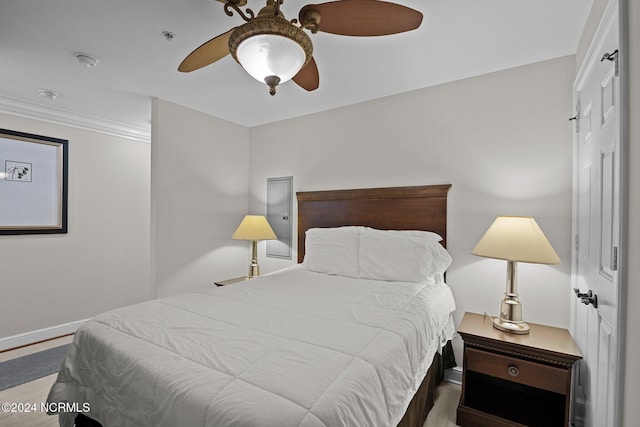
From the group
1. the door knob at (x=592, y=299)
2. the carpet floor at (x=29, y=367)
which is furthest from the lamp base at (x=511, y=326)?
the carpet floor at (x=29, y=367)

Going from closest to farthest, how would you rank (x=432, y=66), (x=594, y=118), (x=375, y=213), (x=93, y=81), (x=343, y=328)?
(x=343, y=328) < (x=594, y=118) < (x=432, y=66) < (x=93, y=81) < (x=375, y=213)

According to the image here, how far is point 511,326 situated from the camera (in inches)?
77.2

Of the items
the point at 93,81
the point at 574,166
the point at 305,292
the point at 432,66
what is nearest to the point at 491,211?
the point at 574,166

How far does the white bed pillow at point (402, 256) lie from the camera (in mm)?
2334

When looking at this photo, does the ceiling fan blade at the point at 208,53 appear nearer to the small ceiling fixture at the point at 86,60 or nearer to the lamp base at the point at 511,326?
the small ceiling fixture at the point at 86,60

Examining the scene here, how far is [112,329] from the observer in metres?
1.48

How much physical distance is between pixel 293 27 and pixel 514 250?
1.79m

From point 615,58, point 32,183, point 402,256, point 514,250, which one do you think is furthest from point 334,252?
point 32,183

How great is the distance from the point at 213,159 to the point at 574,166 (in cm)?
341

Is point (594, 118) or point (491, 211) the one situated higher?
point (594, 118)

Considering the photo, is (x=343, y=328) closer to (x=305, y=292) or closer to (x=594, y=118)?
(x=305, y=292)

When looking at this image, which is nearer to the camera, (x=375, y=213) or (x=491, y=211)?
(x=491, y=211)

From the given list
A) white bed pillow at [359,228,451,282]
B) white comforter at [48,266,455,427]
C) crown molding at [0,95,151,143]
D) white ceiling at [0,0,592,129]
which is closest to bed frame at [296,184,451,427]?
white bed pillow at [359,228,451,282]

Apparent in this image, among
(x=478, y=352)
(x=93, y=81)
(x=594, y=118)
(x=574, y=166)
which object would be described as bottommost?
(x=478, y=352)
